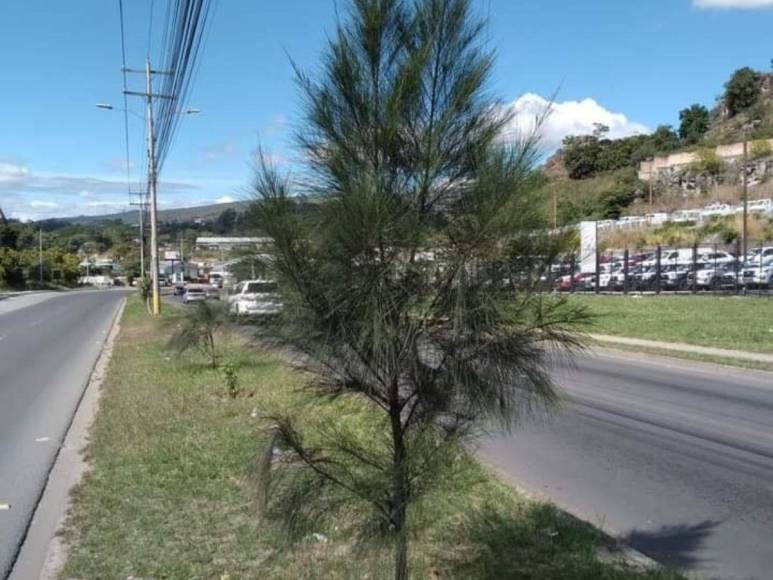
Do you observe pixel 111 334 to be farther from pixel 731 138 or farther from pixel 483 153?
pixel 731 138

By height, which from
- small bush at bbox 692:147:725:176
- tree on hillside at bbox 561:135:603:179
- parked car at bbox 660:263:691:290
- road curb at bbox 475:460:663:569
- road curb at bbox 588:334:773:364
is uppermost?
small bush at bbox 692:147:725:176

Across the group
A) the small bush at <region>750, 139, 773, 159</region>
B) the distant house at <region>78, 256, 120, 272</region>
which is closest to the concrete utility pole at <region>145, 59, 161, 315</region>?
the small bush at <region>750, 139, 773, 159</region>

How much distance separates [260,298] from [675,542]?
3.92 m

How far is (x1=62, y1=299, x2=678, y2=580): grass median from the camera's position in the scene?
167 inches

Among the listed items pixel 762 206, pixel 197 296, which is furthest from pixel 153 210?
pixel 762 206

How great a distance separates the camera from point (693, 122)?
147125mm

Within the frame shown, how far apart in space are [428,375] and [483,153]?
2.99 ft

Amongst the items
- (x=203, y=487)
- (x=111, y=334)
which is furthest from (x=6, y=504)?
(x=111, y=334)

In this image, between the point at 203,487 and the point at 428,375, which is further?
the point at 203,487

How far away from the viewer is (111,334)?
2633 cm

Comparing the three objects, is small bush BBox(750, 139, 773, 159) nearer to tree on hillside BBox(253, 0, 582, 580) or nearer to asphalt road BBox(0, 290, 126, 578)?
asphalt road BBox(0, 290, 126, 578)

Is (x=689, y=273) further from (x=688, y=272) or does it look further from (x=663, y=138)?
(x=663, y=138)

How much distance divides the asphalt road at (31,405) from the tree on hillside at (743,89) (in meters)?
131

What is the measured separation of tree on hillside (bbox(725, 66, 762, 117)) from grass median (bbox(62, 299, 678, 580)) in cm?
14366
